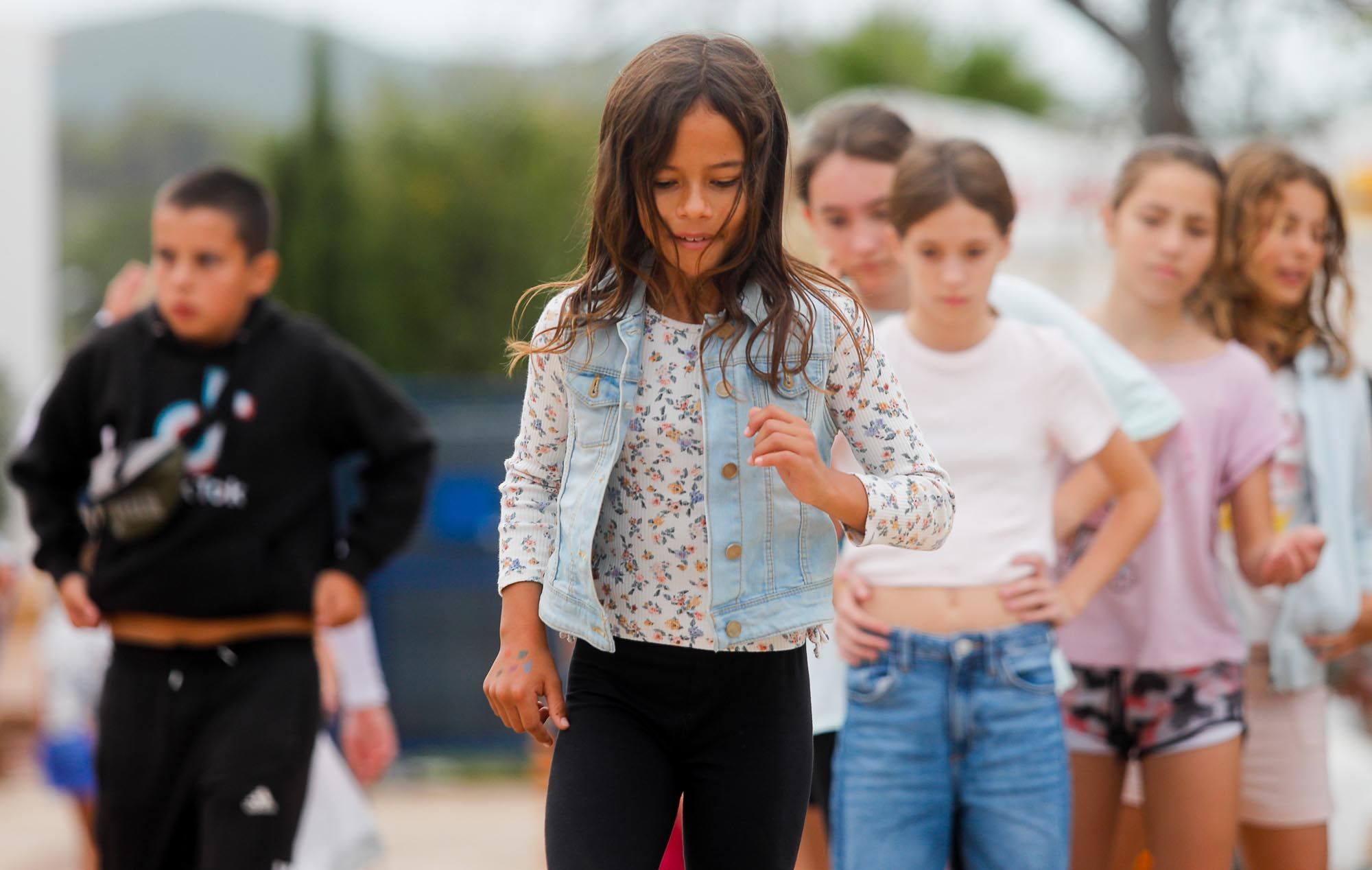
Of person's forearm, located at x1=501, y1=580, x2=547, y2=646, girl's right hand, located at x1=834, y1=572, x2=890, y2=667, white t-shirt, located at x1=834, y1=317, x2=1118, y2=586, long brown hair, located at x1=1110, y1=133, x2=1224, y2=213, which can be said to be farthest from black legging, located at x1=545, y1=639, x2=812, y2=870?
long brown hair, located at x1=1110, y1=133, x2=1224, y2=213

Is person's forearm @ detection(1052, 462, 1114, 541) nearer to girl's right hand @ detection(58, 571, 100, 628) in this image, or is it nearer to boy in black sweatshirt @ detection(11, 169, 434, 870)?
boy in black sweatshirt @ detection(11, 169, 434, 870)

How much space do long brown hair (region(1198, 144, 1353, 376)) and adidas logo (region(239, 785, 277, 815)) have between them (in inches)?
106

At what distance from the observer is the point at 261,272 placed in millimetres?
4453

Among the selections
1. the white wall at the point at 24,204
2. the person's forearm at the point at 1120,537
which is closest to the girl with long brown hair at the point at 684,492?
the person's forearm at the point at 1120,537

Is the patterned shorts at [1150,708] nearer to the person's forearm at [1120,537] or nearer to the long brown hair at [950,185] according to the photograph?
the person's forearm at [1120,537]

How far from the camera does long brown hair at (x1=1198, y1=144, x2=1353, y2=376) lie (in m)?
4.38

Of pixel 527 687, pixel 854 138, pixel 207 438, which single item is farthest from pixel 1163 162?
pixel 207 438

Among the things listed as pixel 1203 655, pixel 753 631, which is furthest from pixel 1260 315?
pixel 753 631

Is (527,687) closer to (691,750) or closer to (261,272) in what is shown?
(691,750)

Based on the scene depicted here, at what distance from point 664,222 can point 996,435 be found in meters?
1.11

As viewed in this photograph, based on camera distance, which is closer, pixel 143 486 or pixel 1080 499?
pixel 1080 499

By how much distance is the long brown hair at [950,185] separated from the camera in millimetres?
3596

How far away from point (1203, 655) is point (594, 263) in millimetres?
1890

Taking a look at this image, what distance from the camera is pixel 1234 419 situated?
13.3 feet
